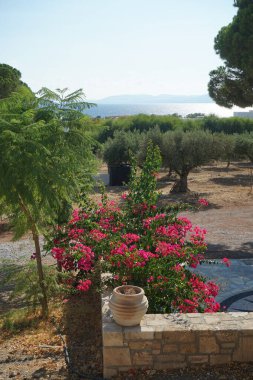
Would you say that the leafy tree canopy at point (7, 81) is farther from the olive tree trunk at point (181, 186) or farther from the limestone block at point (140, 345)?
the limestone block at point (140, 345)

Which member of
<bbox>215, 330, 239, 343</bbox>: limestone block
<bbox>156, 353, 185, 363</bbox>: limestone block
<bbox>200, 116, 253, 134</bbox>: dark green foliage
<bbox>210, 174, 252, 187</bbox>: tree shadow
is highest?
<bbox>200, 116, 253, 134</bbox>: dark green foliage

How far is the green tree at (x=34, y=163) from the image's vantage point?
6031 millimetres

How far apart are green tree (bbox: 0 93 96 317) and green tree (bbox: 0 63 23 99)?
21.0 m

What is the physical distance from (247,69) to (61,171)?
39.3 ft

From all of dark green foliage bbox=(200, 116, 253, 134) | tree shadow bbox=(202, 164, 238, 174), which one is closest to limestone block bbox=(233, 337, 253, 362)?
tree shadow bbox=(202, 164, 238, 174)

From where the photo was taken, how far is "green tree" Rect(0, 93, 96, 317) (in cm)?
A: 603

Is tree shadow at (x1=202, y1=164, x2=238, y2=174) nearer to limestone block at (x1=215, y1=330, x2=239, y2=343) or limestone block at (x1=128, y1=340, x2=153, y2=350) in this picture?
limestone block at (x1=215, y1=330, x2=239, y2=343)

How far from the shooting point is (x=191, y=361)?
534 cm

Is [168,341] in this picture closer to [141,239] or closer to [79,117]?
[141,239]

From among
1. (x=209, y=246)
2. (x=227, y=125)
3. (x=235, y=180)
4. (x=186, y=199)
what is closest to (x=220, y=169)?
(x=235, y=180)

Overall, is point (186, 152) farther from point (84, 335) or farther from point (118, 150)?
point (84, 335)

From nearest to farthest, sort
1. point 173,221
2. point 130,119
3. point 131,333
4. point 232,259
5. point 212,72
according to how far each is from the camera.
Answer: point 131,333
point 173,221
point 232,259
point 212,72
point 130,119

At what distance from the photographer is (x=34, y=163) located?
6.02 m

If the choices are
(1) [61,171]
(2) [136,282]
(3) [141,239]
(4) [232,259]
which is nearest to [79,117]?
(1) [61,171]
